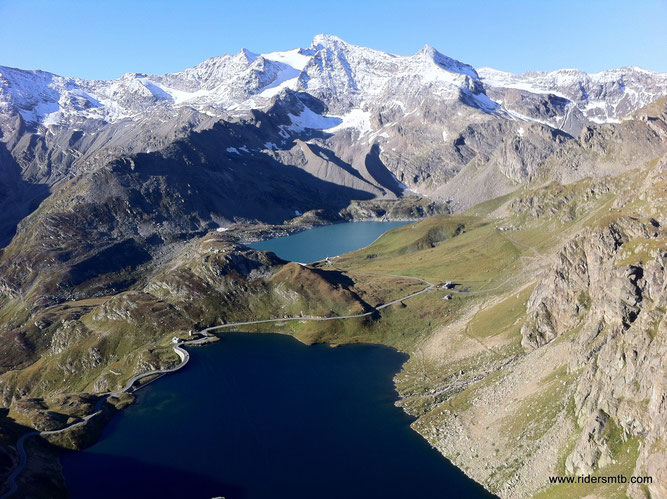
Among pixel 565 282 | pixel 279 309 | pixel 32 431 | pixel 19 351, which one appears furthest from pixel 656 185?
pixel 19 351

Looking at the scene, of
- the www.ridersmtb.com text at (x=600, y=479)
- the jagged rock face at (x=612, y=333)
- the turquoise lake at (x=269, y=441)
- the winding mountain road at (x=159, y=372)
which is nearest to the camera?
the www.ridersmtb.com text at (x=600, y=479)

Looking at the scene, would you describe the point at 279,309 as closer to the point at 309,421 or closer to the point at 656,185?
the point at 309,421

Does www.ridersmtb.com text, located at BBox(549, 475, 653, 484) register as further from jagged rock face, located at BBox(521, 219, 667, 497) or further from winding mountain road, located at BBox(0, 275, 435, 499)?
winding mountain road, located at BBox(0, 275, 435, 499)

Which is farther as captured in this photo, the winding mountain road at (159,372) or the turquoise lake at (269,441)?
the winding mountain road at (159,372)

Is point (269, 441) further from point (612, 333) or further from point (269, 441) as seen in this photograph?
point (612, 333)

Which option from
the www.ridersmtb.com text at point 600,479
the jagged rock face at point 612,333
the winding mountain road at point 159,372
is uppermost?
the jagged rock face at point 612,333

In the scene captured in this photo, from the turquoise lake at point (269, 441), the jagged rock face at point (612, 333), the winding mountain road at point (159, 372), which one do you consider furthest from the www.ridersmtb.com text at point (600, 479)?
the winding mountain road at point (159, 372)

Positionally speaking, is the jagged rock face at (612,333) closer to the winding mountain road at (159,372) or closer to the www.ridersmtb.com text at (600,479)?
the www.ridersmtb.com text at (600,479)
